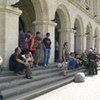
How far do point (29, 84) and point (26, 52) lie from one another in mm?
1932

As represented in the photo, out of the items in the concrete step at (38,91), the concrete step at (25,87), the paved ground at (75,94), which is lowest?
the paved ground at (75,94)

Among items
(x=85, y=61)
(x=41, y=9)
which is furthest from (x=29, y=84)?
(x=85, y=61)

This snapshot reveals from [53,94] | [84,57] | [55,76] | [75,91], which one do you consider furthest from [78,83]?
[84,57]

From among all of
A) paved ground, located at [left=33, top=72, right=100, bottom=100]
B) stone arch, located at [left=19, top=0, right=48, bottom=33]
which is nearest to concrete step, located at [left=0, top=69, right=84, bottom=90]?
paved ground, located at [left=33, top=72, right=100, bottom=100]

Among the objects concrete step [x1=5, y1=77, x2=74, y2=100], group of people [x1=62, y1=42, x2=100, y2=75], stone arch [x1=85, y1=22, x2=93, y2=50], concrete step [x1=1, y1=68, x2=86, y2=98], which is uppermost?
stone arch [x1=85, y1=22, x2=93, y2=50]

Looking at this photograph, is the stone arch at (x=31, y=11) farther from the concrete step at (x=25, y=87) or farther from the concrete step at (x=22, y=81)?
the concrete step at (x=25, y=87)

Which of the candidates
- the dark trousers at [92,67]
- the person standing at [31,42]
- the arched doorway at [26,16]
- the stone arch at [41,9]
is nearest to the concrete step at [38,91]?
the person standing at [31,42]

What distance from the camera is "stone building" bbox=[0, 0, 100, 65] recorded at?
11844mm

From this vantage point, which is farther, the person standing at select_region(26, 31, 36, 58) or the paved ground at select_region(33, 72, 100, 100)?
the person standing at select_region(26, 31, 36, 58)

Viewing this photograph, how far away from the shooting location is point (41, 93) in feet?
35.2

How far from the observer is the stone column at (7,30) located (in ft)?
38.5

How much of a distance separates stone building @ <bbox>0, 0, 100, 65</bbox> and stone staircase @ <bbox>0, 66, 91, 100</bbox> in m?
1.34

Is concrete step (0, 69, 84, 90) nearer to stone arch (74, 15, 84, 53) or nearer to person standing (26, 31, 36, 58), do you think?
person standing (26, 31, 36, 58)

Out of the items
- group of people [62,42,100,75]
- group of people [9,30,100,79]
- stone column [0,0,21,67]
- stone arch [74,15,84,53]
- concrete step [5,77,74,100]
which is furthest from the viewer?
stone arch [74,15,84,53]
